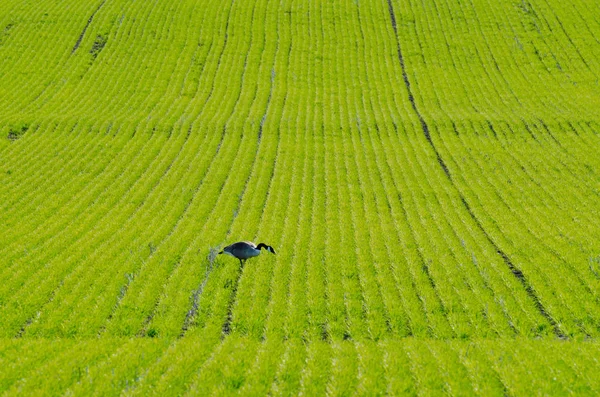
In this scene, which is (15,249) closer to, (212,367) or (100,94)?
(212,367)

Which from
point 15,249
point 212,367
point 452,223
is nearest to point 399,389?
point 212,367

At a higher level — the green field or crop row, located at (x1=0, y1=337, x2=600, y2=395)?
crop row, located at (x1=0, y1=337, x2=600, y2=395)

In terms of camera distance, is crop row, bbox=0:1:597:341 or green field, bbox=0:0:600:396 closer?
green field, bbox=0:0:600:396

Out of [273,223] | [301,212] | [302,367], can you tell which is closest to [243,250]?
[273,223]

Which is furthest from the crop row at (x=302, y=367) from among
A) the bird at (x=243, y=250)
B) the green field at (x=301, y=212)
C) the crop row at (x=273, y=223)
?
the bird at (x=243, y=250)

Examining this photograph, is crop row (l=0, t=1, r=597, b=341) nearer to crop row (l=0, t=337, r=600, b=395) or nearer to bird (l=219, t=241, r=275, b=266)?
bird (l=219, t=241, r=275, b=266)

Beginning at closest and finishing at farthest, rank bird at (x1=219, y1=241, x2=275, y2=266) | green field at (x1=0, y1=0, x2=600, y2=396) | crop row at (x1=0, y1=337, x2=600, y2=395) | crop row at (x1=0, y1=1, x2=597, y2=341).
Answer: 1. crop row at (x1=0, y1=337, x2=600, y2=395)
2. green field at (x1=0, y1=0, x2=600, y2=396)
3. crop row at (x1=0, y1=1, x2=597, y2=341)
4. bird at (x1=219, y1=241, x2=275, y2=266)

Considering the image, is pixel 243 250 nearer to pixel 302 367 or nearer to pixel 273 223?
pixel 273 223

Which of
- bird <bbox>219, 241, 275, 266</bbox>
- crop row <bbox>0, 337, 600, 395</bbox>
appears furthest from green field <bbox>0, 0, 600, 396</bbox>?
bird <bbox>219, 241, 275, 266</bbox>
